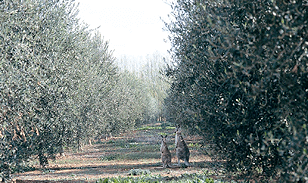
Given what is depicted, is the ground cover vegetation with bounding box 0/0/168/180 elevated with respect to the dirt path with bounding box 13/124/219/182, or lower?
elevated

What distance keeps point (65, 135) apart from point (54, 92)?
118 inches

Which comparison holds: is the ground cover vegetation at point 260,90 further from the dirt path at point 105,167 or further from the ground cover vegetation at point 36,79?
the ground cover vegetation at point 36,79

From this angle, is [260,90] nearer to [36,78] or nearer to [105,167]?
[36,78]

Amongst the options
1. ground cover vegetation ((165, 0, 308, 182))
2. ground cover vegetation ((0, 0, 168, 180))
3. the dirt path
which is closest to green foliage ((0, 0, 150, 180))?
ground cover vegetation ((0, 0, 168, 180))

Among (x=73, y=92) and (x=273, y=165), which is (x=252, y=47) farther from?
(x=73, y=92)

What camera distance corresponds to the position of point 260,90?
22.5ft

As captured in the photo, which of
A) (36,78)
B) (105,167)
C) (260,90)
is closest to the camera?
(260,90)

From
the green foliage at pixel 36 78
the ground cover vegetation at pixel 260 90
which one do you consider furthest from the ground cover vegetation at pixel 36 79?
the ground cover vegetation at pixel 260 90

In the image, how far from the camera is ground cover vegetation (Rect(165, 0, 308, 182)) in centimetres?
630

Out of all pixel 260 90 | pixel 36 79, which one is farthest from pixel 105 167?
pixel 260 90

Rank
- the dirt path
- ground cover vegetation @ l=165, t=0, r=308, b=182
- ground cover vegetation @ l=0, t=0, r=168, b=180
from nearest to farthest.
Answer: ground cover vegetation @ l=165, t=0, r=308, b=182, ground cover vegetation @ l=0, t=0, r=168, b=180, the dirt path

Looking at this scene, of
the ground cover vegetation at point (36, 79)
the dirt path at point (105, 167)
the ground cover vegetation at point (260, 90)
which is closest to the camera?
the ground cover vegetation at point (260, 90)

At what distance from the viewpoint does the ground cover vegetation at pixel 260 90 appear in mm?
6299

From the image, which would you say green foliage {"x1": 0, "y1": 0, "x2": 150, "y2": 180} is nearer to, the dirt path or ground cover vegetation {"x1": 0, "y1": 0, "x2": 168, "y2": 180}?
ground cover vegetation {"x1": 0, "y1": 0, "x2": 168, "y2": 180}
